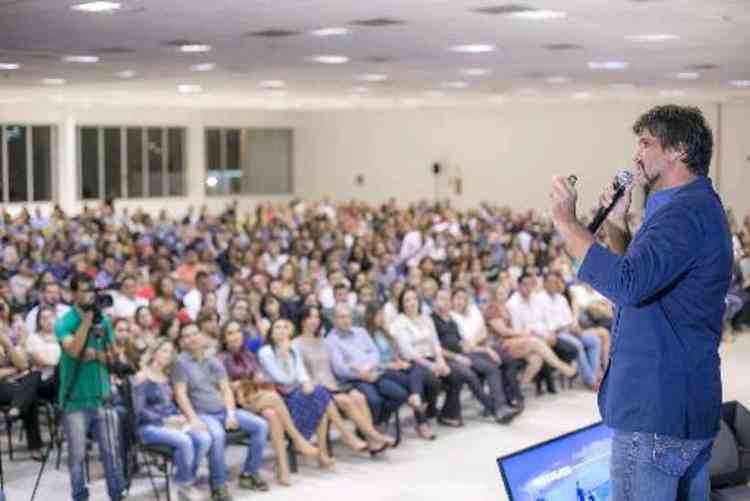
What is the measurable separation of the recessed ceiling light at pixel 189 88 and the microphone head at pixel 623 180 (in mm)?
17171

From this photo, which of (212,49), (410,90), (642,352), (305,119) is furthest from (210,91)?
(642,352)

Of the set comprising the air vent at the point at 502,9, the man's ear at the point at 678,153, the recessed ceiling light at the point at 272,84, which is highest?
the recessed ceiling light at the point at 272,84

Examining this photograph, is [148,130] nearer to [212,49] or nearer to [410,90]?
[410,90]

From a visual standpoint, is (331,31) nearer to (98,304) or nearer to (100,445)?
(98,304)

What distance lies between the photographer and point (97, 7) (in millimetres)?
8727

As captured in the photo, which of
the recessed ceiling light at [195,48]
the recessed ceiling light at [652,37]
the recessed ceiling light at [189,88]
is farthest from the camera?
the recessed ceiling light at [189,88]

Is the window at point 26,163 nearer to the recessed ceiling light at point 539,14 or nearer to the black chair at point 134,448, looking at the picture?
the black chair at point 134,448

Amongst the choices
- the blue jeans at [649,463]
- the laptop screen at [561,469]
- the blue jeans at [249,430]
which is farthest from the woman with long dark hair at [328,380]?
the blue jeans at [649,463]

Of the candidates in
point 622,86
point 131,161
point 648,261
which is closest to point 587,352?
point 622,86

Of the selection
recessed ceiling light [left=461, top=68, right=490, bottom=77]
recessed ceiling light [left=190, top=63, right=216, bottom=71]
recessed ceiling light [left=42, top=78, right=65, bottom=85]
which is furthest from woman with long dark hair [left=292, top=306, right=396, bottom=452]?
recessed ceiling light [left=42, top=78, right=65, bottom=85]

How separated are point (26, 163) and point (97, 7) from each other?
73.4ft

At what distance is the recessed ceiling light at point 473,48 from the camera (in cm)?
1206

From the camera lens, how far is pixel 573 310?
13148 millimetres

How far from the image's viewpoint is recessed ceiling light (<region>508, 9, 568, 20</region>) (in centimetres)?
903
